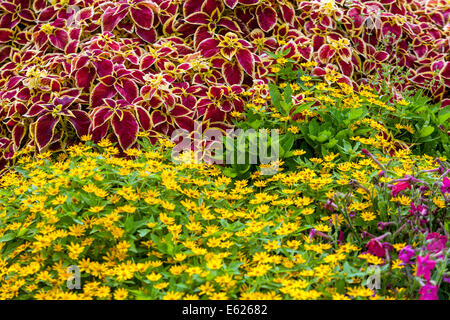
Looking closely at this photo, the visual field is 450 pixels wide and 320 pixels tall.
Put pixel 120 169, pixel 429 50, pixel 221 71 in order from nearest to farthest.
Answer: pixel 120 169
pixel 221 71
pixel 429 50

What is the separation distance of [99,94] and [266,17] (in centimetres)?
102

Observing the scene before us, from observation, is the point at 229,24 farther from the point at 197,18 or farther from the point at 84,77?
the point at 84,77

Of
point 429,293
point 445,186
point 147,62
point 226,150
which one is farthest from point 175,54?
point 429,293

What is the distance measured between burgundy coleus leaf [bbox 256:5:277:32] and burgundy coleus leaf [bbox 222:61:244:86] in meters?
0.35

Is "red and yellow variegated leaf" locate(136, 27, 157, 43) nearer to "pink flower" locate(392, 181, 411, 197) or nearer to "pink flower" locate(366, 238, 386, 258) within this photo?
"pink flower" locate(392, 181, 411, 197)

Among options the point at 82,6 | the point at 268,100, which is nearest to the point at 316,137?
the point at 268,100

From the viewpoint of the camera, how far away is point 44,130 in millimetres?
2260

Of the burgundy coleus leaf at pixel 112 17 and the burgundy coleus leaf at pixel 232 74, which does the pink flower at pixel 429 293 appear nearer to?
the burgundy coleus leaf at pixel 232 74

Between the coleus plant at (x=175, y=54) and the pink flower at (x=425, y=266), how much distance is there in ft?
4.21

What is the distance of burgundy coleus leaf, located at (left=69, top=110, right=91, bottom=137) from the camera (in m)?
2.29

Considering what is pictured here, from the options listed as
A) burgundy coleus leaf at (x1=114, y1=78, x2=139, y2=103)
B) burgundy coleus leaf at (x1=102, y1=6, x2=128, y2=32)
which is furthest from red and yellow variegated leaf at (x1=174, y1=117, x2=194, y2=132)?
burgundy coleus leaf at (x1=102, y1=6, x2=128, y2=32)

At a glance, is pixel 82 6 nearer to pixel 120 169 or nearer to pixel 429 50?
pixel 120 169
